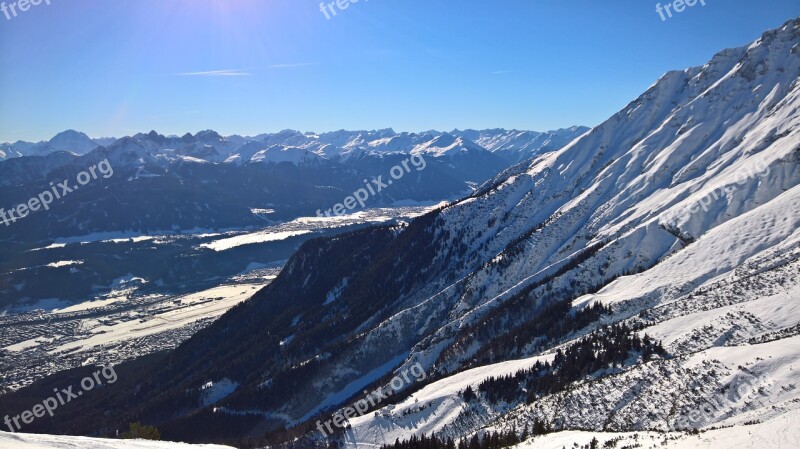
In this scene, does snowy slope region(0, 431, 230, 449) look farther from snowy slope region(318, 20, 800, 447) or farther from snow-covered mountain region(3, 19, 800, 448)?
snowy slope region(318, 20, 800, 447)

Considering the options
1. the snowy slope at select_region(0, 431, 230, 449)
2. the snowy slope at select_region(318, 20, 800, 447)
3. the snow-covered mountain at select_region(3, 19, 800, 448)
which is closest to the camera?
the snowy slope at select_region(0, 431, 230, 449)

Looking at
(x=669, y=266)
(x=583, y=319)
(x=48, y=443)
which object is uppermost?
(x=48, y=443)

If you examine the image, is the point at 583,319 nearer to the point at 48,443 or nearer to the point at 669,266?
the point at 669,266

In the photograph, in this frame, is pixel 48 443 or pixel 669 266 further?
pixel 669 266

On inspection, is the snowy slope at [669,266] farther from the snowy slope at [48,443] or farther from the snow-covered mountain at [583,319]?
the snowy slope at [48,443]

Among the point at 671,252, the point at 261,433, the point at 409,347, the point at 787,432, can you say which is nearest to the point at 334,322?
the point at 409,347

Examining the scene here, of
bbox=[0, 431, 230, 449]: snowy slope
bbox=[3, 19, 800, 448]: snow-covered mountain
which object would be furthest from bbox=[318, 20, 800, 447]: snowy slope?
bbox=[0, 431, 230, 449]: snowy slope

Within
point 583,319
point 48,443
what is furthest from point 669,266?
point 48,443

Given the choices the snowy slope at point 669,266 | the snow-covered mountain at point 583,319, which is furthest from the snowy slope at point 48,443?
the snowy slope at point 669,266

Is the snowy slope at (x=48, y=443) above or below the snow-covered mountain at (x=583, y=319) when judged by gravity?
above

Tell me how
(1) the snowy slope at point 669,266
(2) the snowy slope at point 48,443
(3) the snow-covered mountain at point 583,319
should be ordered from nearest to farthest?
(2) the snowy slope at point 48,443 → (1) the snowy slope at point 669,266 → (3) the snow-covered mountain at point 583,319

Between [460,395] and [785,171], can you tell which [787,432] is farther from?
[785,171]
